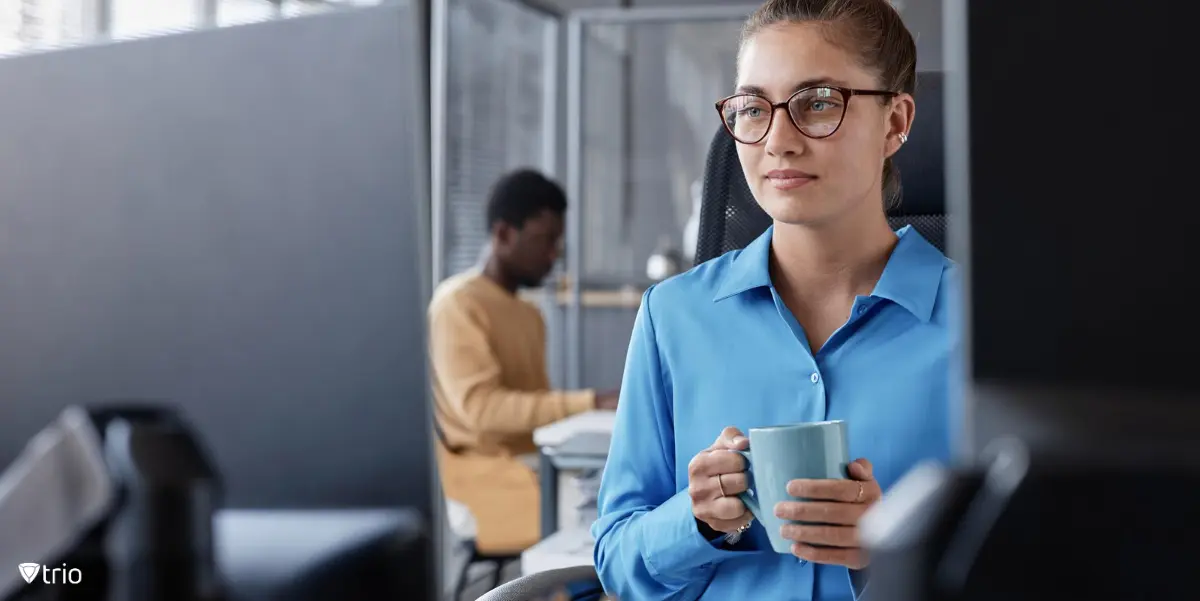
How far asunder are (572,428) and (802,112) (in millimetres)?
1386

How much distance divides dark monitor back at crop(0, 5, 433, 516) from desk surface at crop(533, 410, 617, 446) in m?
1.51

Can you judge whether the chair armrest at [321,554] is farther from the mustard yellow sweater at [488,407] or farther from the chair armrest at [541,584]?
the mustard yellow sweater at [488,407]

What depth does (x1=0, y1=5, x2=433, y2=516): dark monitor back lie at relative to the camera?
18.9 inches

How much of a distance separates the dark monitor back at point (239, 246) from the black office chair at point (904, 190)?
0.75 m

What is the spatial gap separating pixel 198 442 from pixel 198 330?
5 centimetres

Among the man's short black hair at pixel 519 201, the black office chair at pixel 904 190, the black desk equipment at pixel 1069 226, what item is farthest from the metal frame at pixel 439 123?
the black desk equipment at pixel 1069 226

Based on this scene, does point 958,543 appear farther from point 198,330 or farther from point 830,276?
point 830,276

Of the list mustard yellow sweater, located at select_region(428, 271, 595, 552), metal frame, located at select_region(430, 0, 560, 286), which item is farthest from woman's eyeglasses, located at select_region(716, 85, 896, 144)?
metal frame, located at select_region(430, 0, 560, 286)

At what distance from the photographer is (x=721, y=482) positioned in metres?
0.81

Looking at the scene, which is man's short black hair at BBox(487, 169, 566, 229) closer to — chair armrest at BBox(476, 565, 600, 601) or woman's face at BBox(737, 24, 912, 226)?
chair armrest at BBox(476, 565, 600, 601)

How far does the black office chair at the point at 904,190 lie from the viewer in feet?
3.93

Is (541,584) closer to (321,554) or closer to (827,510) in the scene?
(827,510)

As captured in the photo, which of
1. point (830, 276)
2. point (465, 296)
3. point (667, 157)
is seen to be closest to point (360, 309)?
point (830, 276)

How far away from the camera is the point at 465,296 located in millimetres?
2773
